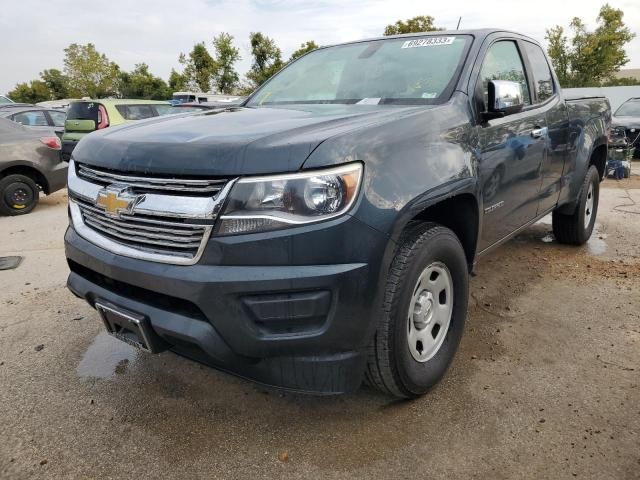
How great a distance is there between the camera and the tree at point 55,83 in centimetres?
5031

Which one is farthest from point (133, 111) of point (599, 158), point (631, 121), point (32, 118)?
point (631, 121)

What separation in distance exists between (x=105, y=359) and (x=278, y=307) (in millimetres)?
1662

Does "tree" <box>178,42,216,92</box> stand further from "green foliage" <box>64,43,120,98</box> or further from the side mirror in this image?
the side mirror

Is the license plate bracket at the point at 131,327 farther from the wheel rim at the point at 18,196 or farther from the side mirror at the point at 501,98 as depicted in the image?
the wheel rim at the point at 18,196

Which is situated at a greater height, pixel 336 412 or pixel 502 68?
pixel 502 68

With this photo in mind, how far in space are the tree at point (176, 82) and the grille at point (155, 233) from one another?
4307 cm

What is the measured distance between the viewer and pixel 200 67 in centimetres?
3934

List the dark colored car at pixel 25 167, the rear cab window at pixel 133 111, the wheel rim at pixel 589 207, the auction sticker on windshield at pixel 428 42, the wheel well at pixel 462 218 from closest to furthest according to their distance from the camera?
1. the wheel well at pixel 462 218
2. the auction sticker on windshield at pixel 428 42
3. the wheel rim at pixel 589 207
4. the dark colored car at pixel 25 167
5. the rear cab window at pixel 133 111

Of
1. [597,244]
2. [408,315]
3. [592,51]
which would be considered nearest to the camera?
[408,315]

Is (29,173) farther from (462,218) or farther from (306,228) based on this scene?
(306,228)

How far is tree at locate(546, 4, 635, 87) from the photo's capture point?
3070cm

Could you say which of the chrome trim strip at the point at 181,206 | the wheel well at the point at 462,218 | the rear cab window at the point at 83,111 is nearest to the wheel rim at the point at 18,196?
the rear cab window at the point at 83,111

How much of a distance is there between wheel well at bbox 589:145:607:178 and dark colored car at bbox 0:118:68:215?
6879mm

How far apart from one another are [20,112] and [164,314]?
1104 cm
